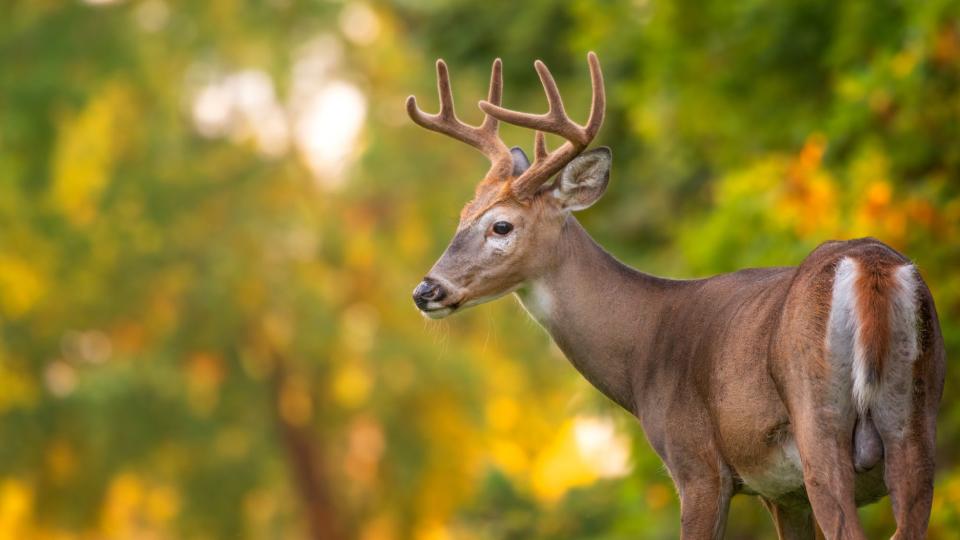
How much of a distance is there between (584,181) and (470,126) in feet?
2.05

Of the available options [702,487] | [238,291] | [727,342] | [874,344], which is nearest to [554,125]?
[727,342]

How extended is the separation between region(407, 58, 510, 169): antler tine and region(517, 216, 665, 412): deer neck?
586 mm

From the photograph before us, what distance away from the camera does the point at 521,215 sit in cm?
761

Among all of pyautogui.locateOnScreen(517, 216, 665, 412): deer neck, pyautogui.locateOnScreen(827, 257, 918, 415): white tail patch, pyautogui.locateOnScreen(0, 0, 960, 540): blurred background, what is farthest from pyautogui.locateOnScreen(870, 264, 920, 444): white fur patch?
pyautogui.locateOnScreen(0, 0, 960, 540): blurred background

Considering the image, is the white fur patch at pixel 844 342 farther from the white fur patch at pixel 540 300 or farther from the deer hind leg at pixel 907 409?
the white fur patch at pixel 540 300

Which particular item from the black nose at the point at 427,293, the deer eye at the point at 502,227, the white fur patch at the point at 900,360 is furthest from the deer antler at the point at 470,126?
the white fur patch at the point at 900,360

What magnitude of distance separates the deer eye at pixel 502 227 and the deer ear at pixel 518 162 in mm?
334

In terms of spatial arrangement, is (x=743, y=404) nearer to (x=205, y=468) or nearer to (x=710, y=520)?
(x=710, y=520)

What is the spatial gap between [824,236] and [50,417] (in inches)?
673

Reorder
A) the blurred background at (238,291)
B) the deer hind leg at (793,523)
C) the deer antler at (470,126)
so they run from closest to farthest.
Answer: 1. the deer hind leg at (793,523)
2. the deer antler at (470,126)
3. the blurred background at (238,291)

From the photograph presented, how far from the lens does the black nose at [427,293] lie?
7391mm

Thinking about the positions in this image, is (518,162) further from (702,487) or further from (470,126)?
(702,487)

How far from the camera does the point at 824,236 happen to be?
39.4 ft

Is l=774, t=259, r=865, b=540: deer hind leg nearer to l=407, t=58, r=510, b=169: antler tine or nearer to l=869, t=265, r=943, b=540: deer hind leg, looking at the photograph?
l=869, t=265, r=943, b=540: deer hind leg
